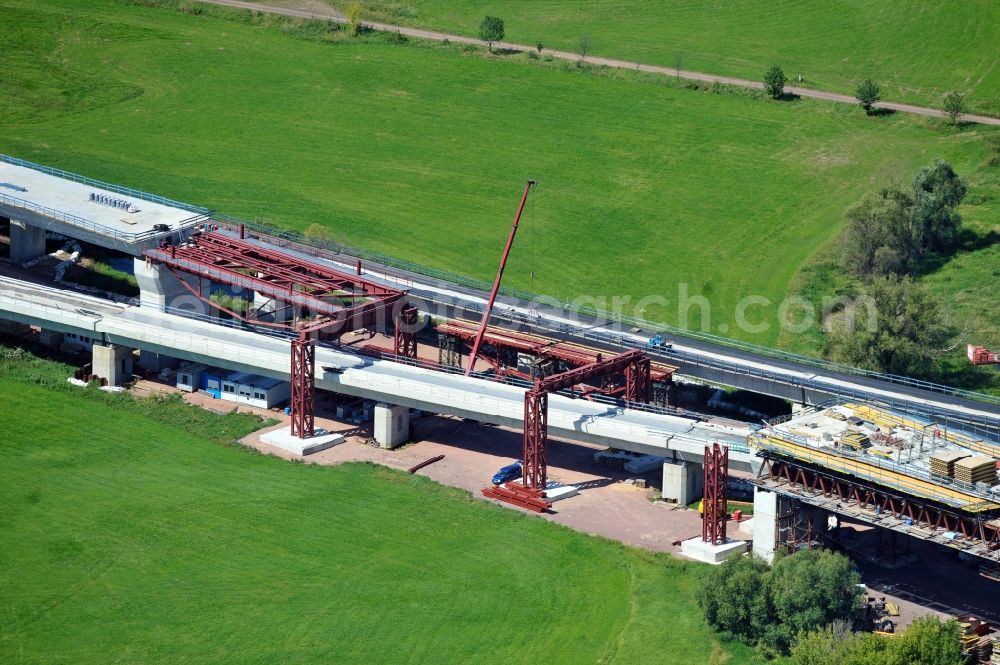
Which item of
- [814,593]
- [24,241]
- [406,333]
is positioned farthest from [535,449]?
[24,241]

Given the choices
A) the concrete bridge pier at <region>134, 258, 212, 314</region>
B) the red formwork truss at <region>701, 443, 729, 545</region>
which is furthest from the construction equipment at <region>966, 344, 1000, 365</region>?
the concrete bridge pier at <region>134, 258, 212, 314</region>

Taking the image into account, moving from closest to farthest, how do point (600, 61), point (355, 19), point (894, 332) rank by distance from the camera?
point (894, 332), point (600, 61), point (355, 19)

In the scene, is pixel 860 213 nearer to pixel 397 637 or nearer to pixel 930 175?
pixel 930 175

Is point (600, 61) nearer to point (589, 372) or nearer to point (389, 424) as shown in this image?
point (389, 424)

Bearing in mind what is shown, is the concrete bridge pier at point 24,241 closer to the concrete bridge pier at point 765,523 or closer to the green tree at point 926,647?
the concrete bridge pier at point 765,523

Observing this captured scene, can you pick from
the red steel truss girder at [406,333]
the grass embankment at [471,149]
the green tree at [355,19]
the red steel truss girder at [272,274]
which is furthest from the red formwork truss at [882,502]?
the green tree at [355,19]

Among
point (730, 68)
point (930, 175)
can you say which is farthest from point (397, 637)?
point (730, 68)
